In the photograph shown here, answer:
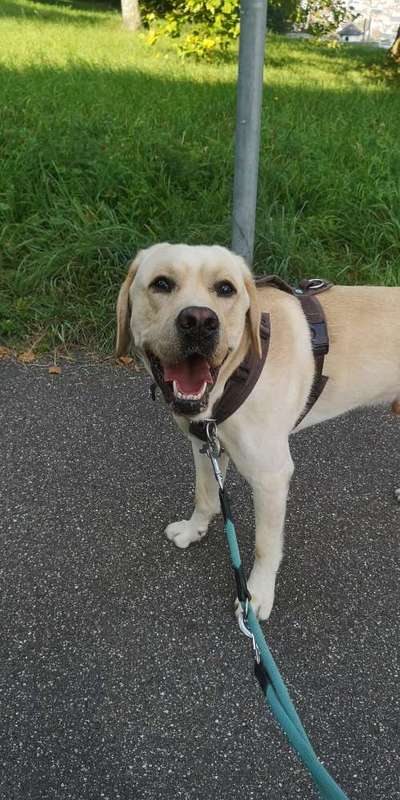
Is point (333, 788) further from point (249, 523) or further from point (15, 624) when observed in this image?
point (249, 523)

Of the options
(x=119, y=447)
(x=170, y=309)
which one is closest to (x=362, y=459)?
(x=119, y=447)

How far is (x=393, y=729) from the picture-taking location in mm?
1770

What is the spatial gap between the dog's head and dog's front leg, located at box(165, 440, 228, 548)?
0.65 metres

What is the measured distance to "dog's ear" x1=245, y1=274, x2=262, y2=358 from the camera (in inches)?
75.4

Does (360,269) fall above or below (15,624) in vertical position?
above

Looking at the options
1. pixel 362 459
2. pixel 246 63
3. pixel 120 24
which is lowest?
pixel 362 459

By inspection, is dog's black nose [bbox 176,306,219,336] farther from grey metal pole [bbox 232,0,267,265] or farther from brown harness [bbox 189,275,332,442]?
grey metal pole [bbox 232,0,267,265]

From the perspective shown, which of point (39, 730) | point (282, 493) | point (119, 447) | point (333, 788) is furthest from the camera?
point (119, 447)

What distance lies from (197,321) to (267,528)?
92cm

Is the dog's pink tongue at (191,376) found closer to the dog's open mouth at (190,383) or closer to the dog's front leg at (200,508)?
the dog's open mouth at (190,383)

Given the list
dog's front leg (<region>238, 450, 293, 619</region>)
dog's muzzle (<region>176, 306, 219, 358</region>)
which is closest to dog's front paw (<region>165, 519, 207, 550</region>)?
dog's front leg (<region>238, 450, 293, 619</region>)

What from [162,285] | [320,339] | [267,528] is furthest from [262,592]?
[162,285]

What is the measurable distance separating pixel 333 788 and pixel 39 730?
107 cm

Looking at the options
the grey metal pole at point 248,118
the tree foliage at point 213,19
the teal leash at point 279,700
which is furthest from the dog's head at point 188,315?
the tree foliage at point 213,19
